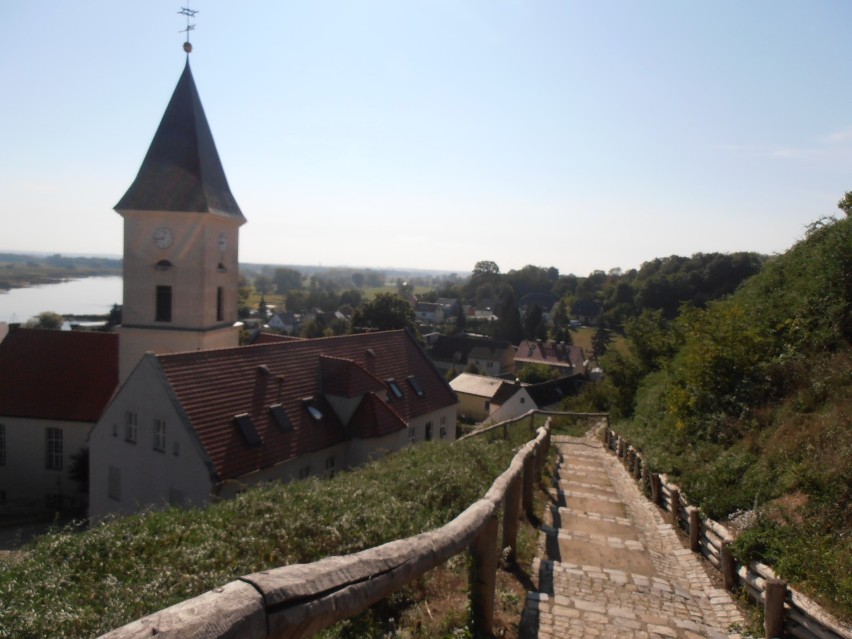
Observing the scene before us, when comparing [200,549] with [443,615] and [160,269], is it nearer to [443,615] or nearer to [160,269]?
[443,615]

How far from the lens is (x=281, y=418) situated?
62.3ft

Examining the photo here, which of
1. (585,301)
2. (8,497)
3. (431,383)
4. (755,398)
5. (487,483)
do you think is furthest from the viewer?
(585,301)

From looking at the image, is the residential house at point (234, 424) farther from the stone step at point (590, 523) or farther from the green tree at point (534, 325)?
the green tree at point (534, 325)

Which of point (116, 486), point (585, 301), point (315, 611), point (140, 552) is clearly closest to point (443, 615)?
point (315, 611)

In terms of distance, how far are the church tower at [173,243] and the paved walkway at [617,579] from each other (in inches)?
658

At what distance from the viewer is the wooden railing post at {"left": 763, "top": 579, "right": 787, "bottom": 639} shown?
229 inches

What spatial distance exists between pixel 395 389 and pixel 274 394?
255 inches

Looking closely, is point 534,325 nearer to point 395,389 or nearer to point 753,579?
point 395,389

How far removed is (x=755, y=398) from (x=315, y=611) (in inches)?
489

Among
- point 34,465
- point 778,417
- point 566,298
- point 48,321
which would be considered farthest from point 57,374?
point 566,298

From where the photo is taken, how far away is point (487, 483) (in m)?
9.30

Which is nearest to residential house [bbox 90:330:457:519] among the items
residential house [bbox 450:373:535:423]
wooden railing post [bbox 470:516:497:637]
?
wooden railing post [bbox 470:516:497:637]

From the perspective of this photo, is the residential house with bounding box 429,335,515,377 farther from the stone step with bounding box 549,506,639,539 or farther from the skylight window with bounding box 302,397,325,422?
the stone step with bounding box 549,506,639,539

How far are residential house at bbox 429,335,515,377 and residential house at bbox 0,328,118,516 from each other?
50721 mm
